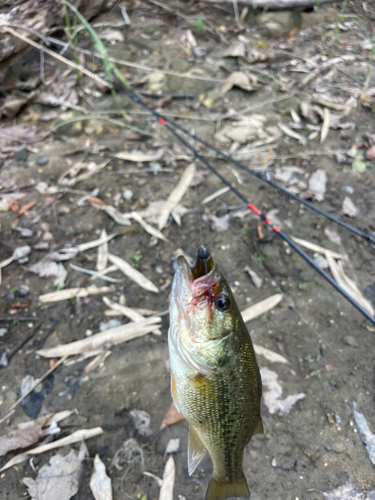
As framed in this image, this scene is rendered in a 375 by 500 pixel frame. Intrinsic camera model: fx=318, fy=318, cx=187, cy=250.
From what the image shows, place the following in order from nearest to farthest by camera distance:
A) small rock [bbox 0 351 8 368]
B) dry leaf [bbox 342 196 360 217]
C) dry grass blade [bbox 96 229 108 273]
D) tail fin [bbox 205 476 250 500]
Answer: tail fin [bbox 205 476 250 500] → small rock [bbox 0 351 8 368] → dry grass blade [bbox 96 229 108 273] → dry leaf [bbox 342 196 360 217]

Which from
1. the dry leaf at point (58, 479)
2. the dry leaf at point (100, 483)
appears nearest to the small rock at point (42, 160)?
the dry leaf at point (58, 479)

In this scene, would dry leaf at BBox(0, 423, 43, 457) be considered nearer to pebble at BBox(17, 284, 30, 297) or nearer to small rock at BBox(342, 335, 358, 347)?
pebble at BBox(17, 284, 30, 297)

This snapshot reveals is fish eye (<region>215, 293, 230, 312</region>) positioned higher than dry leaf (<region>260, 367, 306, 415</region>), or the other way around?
fish eye (<region>215, 293, 230, 312</region>)

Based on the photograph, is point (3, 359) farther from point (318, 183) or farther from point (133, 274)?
point (318, 183)

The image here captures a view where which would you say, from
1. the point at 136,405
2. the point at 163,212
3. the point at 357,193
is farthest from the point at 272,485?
the point at 357,193

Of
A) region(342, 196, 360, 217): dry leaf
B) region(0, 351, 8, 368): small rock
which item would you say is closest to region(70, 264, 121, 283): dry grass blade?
region(0, 351, 8, 368): small rock

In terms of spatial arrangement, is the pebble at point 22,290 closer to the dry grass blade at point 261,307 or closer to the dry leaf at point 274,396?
the dry grass blade at point 261,307

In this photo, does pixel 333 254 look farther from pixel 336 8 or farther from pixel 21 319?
pixel 336 8
